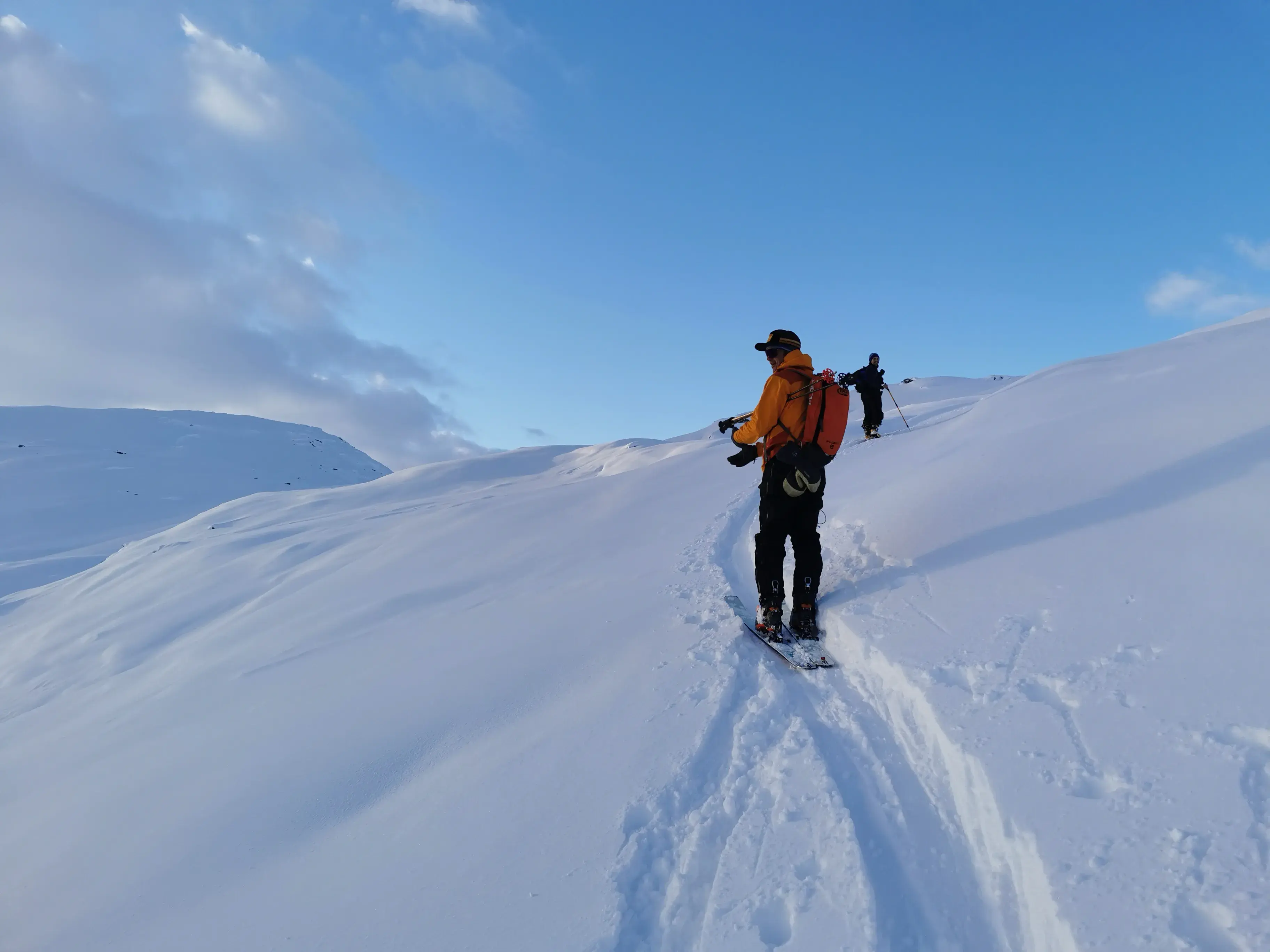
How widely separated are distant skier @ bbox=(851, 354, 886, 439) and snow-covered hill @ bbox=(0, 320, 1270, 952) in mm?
6940

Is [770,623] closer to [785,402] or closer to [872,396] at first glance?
[785,402]

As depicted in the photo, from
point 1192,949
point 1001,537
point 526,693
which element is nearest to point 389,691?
point 526,693

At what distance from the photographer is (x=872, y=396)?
13.7m

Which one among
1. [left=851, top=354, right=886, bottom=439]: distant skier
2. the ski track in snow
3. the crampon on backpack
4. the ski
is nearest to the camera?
the ski track in snow

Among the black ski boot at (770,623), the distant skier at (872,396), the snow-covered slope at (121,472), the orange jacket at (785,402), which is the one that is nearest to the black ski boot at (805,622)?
the black ski boot at (770,623)

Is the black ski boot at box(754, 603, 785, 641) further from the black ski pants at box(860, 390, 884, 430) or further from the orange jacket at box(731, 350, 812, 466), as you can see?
the black ski pants at box(860, 390, 884, 430)

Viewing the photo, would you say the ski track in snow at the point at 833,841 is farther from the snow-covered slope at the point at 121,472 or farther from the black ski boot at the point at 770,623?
the snow-covered slope at the point at 121,472

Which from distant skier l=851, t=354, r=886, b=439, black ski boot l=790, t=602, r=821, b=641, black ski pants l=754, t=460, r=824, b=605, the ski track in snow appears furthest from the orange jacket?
distant skier l=851, t=354, r=886, b=439

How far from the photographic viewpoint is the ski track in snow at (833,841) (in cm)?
212

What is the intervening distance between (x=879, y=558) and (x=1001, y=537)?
964 millimetres

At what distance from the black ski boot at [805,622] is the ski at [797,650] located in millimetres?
48

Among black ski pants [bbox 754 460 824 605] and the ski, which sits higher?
black ski pants [bbox 754 460 824 605]

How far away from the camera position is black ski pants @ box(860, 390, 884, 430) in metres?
13.7

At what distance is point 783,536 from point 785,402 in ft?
3.47
